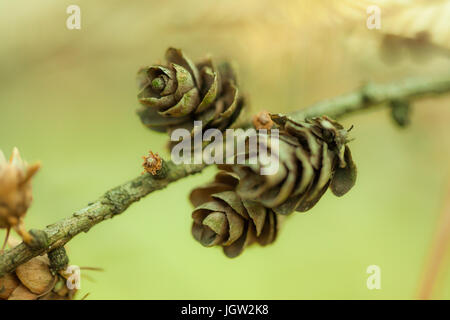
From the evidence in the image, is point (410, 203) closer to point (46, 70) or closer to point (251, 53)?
point (251, 53)

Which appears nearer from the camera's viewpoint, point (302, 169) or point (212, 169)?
point (302, 169)

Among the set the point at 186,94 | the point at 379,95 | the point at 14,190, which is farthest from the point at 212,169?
the point at 14,190

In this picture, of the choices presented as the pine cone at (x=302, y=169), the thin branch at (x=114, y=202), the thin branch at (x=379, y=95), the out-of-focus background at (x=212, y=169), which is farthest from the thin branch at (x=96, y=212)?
the out-of-focus background at (x=212, y=169)

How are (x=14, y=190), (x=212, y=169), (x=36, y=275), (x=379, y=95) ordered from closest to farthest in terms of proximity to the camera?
1. (x=14, y=190)
2. (x=36, y=275)
3. (x=379, y=95)
4. (x=212, y=169)

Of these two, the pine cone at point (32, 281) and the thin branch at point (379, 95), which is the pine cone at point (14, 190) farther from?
the thin branch at point (379, 95)

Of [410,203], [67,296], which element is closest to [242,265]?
[410,203]

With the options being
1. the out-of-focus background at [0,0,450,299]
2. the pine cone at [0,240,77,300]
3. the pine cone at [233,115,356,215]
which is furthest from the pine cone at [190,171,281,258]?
the out-of-focus background at [0,0,450,299]

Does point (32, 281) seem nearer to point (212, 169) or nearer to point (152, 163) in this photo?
point (152, 163)

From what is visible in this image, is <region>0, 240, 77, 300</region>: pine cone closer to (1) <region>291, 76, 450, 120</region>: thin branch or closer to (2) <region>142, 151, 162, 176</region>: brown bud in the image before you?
(2) <region>142, 151, 162, 176</region>: brown bud
